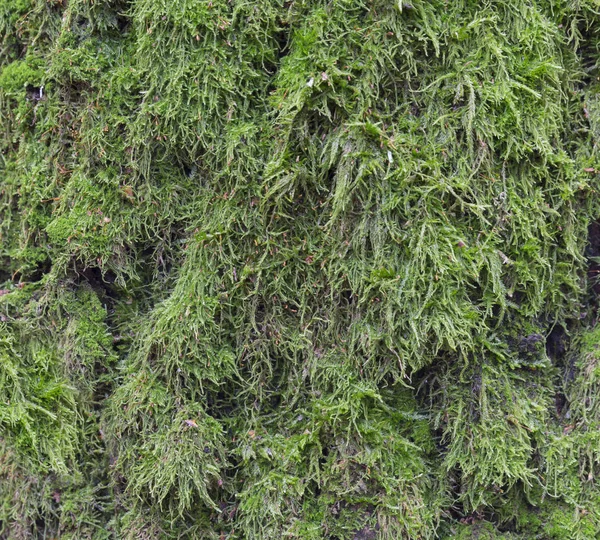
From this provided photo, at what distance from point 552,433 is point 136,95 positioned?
1523 millimetres

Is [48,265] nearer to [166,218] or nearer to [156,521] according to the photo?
[166,218]

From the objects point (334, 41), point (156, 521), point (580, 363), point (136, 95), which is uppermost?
point (334, 41)

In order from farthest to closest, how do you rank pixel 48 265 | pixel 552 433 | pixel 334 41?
pixel 48 265
pixel 552 433
pixel 334 41

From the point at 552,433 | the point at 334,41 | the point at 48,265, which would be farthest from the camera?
the point at 48,265

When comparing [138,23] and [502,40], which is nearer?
[502,40]

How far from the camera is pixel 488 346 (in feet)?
4.75

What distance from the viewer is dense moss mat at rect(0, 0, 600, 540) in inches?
55.1

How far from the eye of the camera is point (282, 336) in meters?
1.50

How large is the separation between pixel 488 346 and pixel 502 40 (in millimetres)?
809

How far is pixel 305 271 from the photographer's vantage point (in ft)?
4.91

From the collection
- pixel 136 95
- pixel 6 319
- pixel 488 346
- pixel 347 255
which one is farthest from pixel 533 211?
pixel 6 319

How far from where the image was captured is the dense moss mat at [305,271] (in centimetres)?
140

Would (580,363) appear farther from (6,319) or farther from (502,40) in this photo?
(6,319)

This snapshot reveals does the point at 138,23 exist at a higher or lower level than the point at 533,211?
higher
